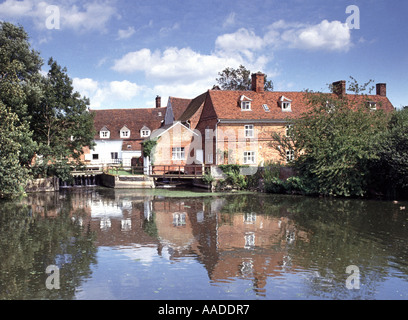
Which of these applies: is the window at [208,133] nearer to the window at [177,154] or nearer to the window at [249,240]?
the window at [177,154]

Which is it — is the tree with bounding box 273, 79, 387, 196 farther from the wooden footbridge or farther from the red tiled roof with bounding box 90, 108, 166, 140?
the red tiled roof with bounding box 90, 108, 166, 140

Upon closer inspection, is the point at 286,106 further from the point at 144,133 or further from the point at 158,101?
the point at 158,101

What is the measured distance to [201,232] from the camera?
611 inches

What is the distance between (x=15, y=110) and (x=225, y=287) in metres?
26.6

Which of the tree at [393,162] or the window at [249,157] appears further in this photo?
the window at [249,157]

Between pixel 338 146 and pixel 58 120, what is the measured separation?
2461 cm

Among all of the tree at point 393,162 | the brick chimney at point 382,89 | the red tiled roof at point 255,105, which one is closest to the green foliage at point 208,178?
the red tiled roof at point 255,105

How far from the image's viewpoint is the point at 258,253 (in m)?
12.2

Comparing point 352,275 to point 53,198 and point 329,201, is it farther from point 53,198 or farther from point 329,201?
point 53,198

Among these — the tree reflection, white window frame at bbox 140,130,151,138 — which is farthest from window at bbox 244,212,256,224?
white window frame at bbox 140,130,151,138

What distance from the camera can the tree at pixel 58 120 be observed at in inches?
1309

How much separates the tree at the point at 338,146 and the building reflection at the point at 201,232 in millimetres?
7633

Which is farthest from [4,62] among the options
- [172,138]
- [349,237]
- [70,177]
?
[349,237]

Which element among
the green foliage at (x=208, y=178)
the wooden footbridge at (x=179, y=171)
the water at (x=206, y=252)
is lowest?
the water at (x=206, y=252)
